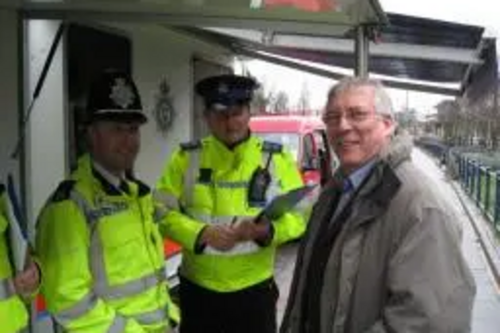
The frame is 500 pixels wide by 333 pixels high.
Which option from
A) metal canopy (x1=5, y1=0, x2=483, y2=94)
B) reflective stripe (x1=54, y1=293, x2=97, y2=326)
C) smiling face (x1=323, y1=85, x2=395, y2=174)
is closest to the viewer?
smiling face (x1=323, y1=85, x2=395, y2=174)

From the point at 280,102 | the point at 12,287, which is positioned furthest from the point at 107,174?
the point at 280,102

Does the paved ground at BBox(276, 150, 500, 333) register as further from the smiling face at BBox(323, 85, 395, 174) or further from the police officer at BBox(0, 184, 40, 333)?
the police officer at BBox(0, 184, 40, 333)

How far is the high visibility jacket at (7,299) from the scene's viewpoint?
2621mm

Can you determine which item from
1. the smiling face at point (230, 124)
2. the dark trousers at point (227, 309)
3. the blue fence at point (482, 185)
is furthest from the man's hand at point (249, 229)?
the blue fence at point (482, 185)

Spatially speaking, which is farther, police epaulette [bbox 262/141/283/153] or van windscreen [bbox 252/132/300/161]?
van windscreen [bbox 252/132/300/161]

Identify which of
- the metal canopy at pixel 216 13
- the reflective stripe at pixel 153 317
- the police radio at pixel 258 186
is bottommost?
the reflective stripe at pixel 153 317

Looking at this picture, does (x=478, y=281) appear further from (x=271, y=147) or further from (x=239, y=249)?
(x=239, y=249)

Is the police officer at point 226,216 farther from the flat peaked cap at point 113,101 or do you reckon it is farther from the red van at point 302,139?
the red van at point 302,139

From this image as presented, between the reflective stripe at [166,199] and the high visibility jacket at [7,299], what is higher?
the reflective stripe at [166,199]

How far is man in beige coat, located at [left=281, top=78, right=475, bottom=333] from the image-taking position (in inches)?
86.6

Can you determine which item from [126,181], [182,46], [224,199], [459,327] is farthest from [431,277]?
[182,46]

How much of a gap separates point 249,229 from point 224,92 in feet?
2.16

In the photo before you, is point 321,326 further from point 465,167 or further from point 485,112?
point 485,112

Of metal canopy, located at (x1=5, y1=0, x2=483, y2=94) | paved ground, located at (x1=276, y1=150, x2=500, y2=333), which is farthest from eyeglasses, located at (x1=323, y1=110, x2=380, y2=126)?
paved ground, located at (x1=276, y1=150, x2=500, y2=333)
